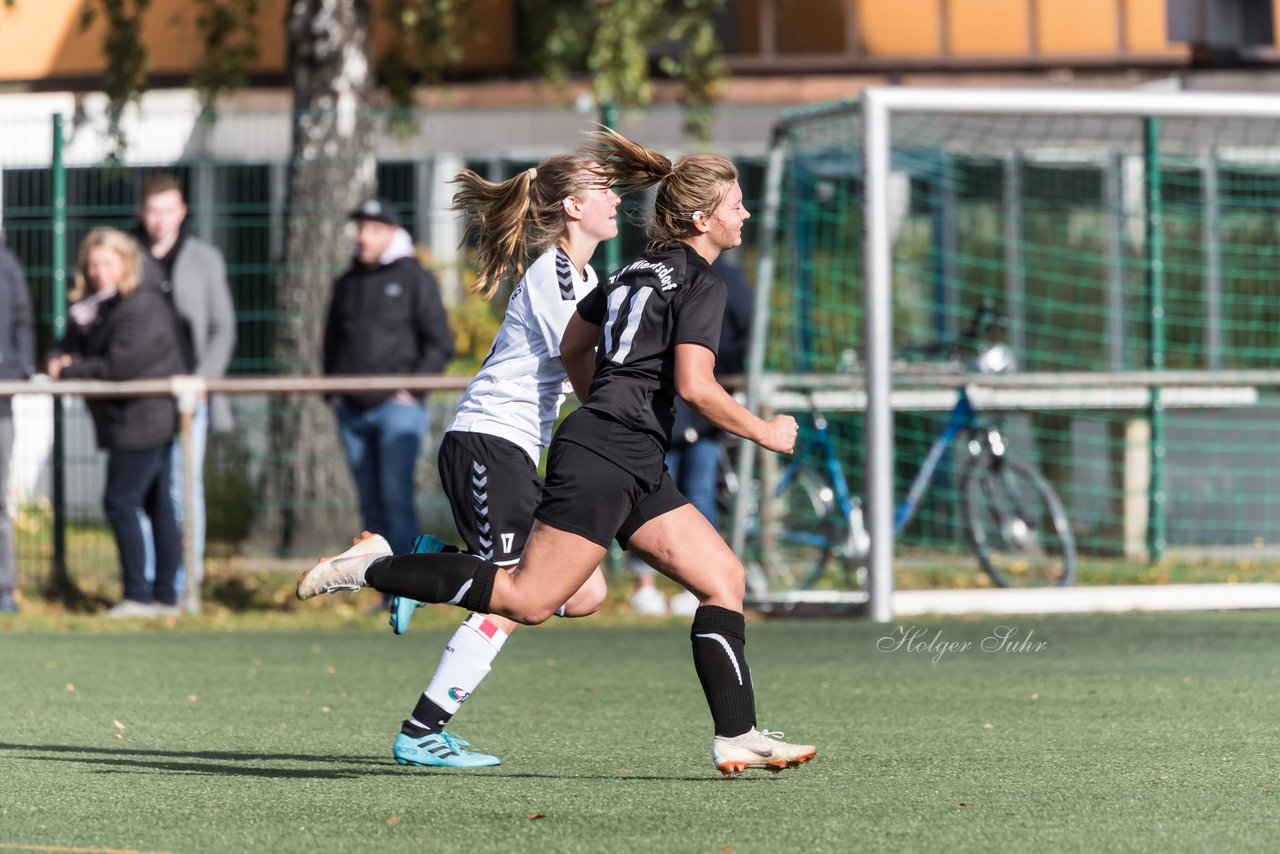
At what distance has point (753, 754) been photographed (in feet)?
16.6

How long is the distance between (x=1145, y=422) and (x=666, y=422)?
752 cm

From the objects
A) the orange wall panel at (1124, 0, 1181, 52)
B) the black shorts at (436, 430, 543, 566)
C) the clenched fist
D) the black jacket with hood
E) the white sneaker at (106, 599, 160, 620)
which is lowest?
the white sneaker at (106, 599, 160, 620)

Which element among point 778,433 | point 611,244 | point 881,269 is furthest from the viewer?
point 611,244

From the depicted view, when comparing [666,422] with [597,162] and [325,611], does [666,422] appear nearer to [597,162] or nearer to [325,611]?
[597,162]

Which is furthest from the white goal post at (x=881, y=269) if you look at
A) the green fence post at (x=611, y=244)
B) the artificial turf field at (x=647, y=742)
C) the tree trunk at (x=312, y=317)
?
the tree trunk at (x=312, y=317)

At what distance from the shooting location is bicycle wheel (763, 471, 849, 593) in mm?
10875

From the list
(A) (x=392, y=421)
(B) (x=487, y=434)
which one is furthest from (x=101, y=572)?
(B) (x=487, y=434)

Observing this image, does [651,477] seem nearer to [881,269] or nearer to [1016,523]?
[881,269]

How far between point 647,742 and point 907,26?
13717 mm

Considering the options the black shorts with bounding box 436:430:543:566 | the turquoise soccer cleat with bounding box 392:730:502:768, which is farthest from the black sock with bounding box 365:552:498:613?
the turquoise soccer cleat with bounding box 392:730:502:768

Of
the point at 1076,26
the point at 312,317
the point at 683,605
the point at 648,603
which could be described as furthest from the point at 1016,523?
the point at 1076,26

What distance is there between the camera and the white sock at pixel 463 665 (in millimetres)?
5414

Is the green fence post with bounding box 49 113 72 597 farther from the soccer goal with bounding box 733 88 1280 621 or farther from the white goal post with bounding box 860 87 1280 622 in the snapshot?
the white goal post with bounding box 860 87 1280 622

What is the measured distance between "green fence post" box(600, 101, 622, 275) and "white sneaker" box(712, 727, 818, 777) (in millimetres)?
6129
